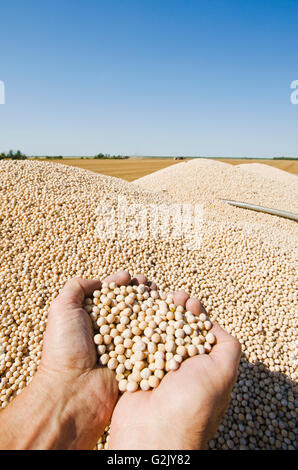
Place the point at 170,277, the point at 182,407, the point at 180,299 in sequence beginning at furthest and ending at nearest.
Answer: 1. the point at 170,277
2. the point at 180,299
3. the point at 182,407

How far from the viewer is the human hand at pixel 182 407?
1.16 m

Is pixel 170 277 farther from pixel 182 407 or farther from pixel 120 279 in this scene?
pixel 182 407

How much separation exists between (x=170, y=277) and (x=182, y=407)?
1989 millimetres

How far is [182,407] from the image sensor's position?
3.84 feet

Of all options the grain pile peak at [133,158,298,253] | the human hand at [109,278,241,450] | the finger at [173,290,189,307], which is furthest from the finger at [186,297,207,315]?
the grain pile peak at [133,158,298,253]

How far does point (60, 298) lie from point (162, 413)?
2.95ft

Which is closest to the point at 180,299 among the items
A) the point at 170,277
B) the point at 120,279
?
the point at 120,279

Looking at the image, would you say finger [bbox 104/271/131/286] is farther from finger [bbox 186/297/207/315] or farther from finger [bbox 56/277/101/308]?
finger [bbox 186/297/207/315]

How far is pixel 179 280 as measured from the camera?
3.12m

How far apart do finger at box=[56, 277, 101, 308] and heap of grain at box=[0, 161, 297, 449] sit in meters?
0.89

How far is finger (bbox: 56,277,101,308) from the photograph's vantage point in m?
1.63

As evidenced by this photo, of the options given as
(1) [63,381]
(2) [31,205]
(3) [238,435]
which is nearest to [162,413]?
(1) [63,381]

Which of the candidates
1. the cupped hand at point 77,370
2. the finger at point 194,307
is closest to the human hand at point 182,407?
the cupped hand at point 77,370

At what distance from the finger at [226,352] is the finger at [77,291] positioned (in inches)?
36.7
